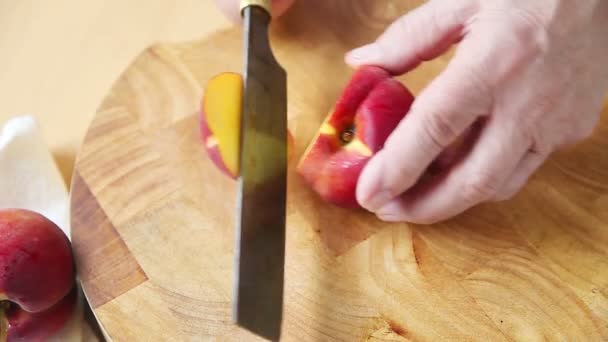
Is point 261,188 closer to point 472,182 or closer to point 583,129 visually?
point 472,182

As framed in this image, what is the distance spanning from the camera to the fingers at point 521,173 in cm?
121

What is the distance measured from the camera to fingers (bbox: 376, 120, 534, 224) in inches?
44.3

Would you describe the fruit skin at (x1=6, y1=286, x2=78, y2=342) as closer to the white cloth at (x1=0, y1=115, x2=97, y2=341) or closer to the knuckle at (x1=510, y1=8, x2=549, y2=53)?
the white cloth at (x1=0, y1=115, x2=97, y2=341)

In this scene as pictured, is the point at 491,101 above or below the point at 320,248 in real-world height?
above

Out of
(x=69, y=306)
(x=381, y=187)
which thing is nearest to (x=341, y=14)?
(x=381, y=187)

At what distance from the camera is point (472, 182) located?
115 centimetres

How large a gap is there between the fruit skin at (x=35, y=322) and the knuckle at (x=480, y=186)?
0.91 metres

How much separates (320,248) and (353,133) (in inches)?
10.3

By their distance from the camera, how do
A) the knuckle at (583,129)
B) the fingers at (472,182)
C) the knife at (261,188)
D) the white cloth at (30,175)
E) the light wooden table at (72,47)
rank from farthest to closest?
the light wooden table at (72,47) < the white cloth at (30,175) < the knuckle at (583,129) < the fingers at (472,182) < the knife at (261,188)

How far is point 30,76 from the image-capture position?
175 centimetres

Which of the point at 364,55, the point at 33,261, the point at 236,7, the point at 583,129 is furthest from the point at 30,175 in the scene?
the point at 583,129

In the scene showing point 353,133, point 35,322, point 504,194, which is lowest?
point 35,322

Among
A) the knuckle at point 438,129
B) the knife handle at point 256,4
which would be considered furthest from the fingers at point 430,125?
the knife handle at point 256,4

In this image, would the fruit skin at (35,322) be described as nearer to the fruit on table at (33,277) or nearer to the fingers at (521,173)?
the fruit on table at (33,277)
